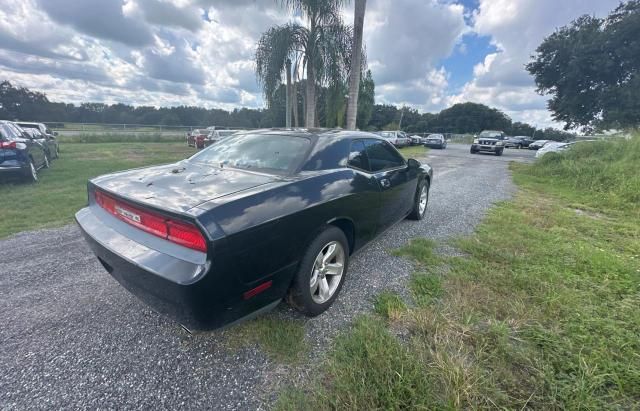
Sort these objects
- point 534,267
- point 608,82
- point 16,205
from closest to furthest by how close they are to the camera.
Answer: point 534,267
point 16,205
point 608,82

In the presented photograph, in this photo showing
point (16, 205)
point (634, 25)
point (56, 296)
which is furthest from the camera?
point (634, 25)

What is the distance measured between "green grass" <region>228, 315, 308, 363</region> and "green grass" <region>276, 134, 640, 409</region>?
246mm

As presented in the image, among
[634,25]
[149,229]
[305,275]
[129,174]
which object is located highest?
[634,25]

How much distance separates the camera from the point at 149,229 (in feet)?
5.71

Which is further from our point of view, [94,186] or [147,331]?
[94,186]

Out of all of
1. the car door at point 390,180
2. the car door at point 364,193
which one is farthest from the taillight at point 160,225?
the car door at point 390,180

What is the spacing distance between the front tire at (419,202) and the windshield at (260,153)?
242 centimetres

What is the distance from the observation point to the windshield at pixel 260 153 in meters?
2.43

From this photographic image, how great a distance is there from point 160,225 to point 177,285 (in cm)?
42

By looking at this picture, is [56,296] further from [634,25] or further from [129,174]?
[634,25]

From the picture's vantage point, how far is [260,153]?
2.67 meters

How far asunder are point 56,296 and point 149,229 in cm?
151

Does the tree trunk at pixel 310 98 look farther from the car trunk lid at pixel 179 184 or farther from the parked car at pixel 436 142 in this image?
the parked car at pixel 436 142

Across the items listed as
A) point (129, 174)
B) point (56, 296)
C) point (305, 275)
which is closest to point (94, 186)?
point (129, 174)
